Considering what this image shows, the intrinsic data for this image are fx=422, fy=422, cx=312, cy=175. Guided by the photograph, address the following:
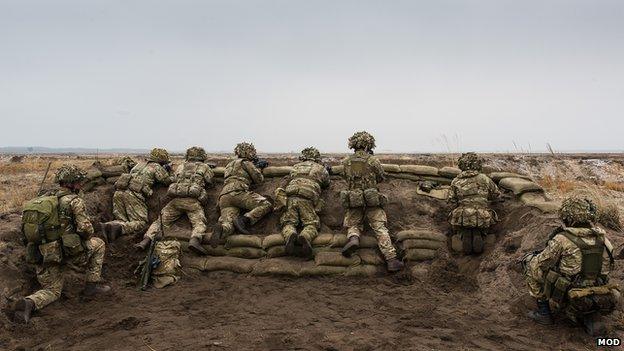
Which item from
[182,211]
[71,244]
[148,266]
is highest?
[182,211]

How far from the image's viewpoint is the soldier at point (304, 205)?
283 inches

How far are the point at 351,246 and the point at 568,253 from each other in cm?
316

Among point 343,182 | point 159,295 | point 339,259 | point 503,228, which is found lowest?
point 159,295

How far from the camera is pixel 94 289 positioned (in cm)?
627

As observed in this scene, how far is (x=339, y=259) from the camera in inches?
280

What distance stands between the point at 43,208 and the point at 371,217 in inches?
200

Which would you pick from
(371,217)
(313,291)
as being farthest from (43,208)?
(371,217)

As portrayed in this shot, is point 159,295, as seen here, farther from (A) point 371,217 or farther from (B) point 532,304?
(B) point 532,304

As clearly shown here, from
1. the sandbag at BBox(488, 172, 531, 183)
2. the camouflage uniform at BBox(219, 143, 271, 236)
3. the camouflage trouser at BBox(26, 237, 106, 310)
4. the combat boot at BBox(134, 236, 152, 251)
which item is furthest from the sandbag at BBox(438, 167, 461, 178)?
the camouflage trouser at BBox(26, 237, 106, 310)

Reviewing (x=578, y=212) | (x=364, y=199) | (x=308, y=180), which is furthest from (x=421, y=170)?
(x=578, y=212)

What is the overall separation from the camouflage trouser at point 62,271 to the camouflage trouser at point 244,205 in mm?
2276

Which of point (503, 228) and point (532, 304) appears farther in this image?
point (503, 228)

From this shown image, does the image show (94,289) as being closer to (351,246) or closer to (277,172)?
(351,246)

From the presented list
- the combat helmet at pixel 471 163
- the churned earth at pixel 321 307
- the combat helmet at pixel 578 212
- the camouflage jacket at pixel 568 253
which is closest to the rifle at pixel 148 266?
the churned earth at pixel 321 307
